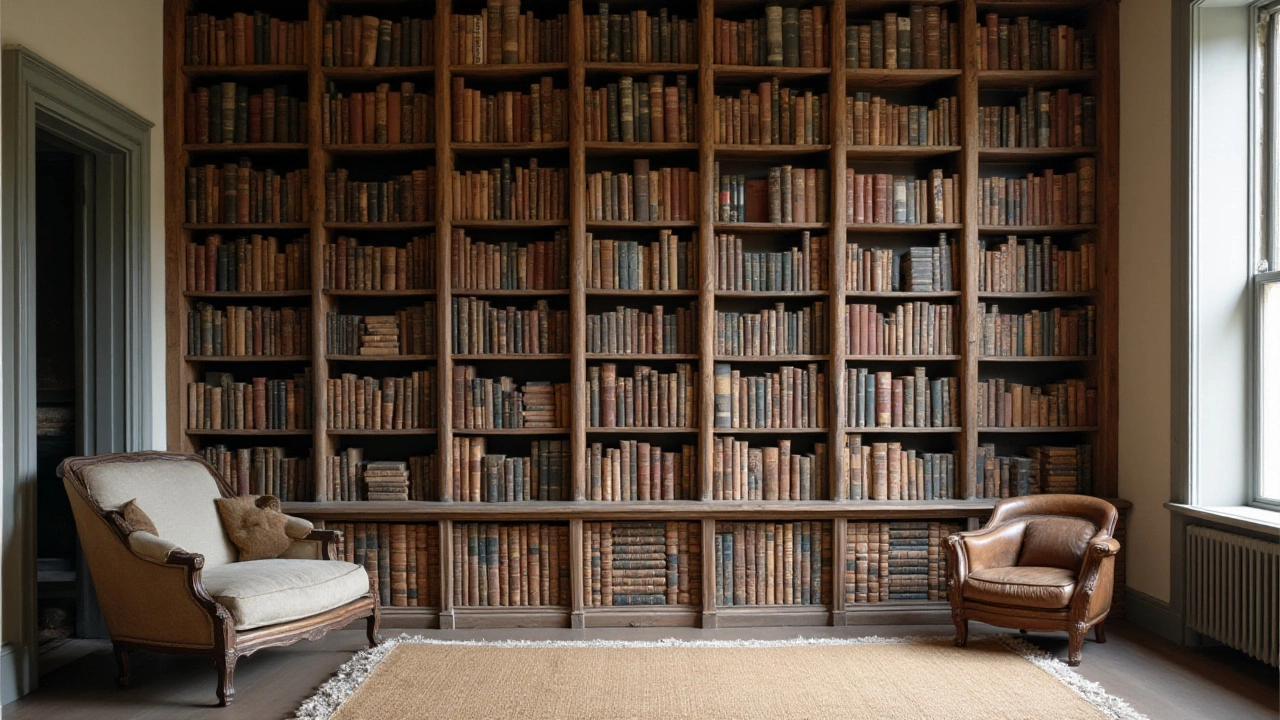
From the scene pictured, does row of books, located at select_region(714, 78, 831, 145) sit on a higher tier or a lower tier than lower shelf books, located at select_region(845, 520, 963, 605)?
higher

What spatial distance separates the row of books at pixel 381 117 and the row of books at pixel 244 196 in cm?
34

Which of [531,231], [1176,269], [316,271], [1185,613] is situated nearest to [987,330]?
[1176,269]

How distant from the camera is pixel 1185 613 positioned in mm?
4336

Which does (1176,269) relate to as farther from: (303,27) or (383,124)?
(303,27)

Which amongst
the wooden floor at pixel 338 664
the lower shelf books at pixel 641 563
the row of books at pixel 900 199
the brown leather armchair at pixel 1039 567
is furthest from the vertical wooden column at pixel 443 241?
the brown leather armchair at pixel 1039 567

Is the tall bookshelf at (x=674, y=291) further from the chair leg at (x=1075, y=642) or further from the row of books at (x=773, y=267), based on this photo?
the chair leg at (x=1075, y=642)

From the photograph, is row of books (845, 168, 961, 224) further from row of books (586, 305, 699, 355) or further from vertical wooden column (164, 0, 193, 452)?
vertical wooden column (164, 0, 193, 452)

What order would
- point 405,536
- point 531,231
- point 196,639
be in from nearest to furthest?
point 196,639 < point 405,536 < point 531,231

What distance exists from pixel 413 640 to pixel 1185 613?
3946mm

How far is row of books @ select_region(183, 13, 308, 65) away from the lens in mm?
4875

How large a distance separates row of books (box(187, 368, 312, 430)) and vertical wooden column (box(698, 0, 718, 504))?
2274 millimetres

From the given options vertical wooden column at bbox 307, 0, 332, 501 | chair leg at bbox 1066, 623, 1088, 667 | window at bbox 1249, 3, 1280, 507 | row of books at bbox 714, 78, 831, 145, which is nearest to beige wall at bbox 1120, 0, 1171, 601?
window at bbox 1249, 3, 1280, 507

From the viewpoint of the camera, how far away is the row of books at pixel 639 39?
484 centimetres

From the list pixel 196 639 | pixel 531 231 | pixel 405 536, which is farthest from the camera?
pixel 531 231
